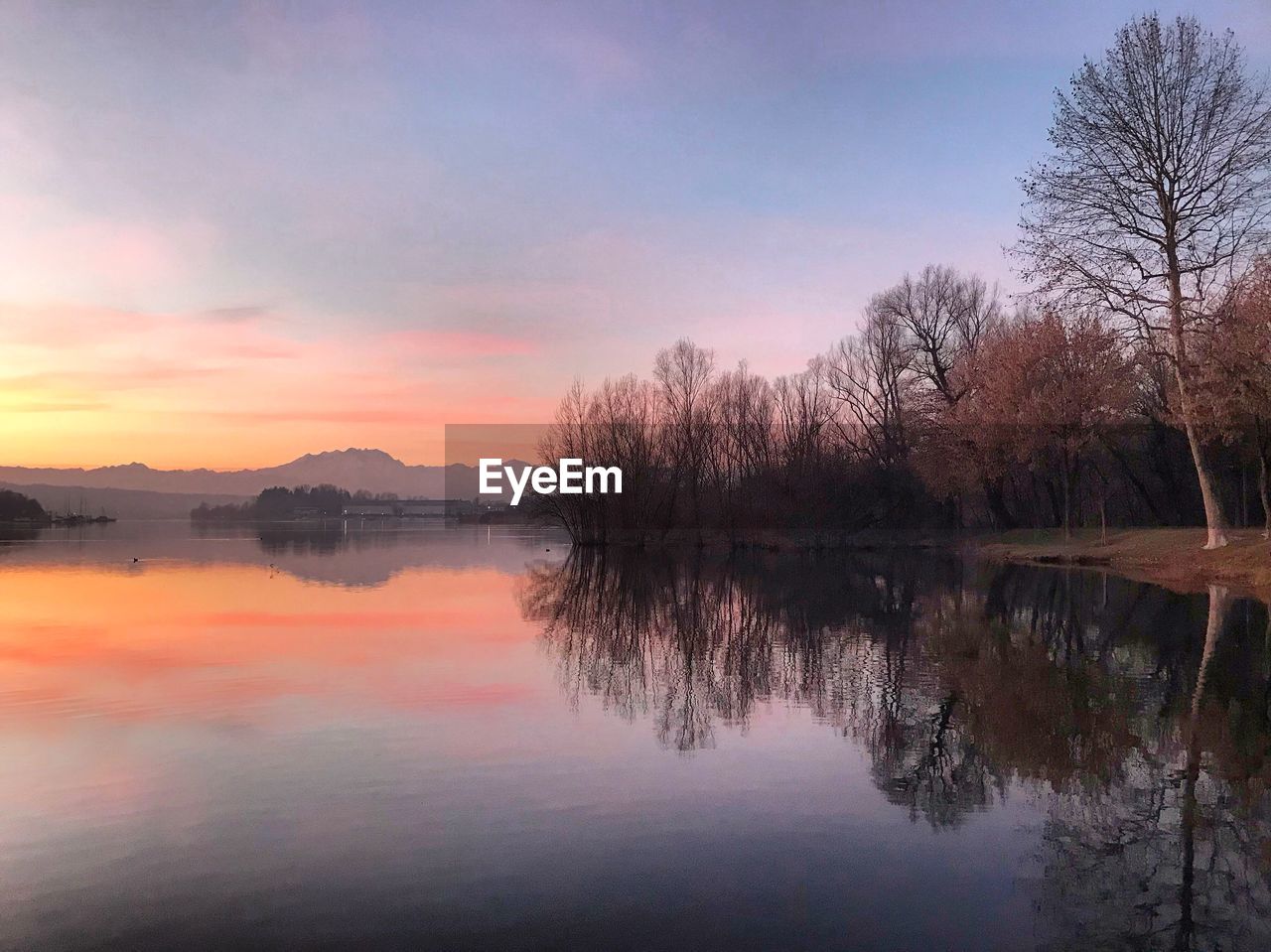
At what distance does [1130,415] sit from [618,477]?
29.6m

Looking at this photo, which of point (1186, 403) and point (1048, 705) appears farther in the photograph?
point (1186, 403)

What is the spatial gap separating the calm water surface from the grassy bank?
10387 millimetres

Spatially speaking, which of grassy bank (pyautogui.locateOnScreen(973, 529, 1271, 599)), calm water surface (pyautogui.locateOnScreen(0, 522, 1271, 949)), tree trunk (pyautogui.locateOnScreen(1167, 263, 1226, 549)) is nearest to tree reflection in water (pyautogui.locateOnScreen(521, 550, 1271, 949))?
calm water surface (pyautogui.locateOnScreen(0, 522, 1271, 949))

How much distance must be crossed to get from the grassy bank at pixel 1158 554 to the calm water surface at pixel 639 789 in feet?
34.1

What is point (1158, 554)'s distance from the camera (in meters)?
32.4

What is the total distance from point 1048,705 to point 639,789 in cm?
521

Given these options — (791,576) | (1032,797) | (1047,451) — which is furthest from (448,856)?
(1047,451)

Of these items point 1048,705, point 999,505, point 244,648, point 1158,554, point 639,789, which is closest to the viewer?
point 639,789

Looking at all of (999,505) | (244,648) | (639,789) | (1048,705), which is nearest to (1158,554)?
(999,505)

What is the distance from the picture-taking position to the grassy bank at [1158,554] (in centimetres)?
2547

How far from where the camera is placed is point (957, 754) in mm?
8203

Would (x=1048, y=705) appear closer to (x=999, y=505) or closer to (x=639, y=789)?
(x=639, y=789)

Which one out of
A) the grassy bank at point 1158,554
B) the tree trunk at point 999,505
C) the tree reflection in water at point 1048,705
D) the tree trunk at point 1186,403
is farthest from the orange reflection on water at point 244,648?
the tree trunk at point 999,505

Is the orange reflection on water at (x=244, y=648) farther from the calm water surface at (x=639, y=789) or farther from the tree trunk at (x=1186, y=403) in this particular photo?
the tree trunk at (x=1186, y=403)
